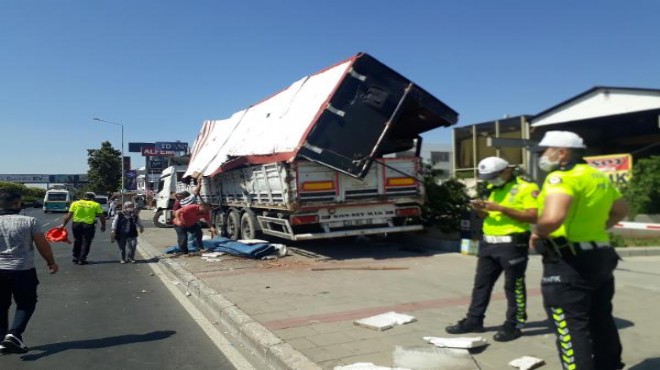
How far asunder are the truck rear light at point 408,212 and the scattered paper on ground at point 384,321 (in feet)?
17.7

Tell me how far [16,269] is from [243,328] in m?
2.28

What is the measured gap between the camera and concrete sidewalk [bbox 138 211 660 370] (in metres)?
4.55

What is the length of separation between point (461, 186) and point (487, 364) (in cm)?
821

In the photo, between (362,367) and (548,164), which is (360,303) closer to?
(362,367)

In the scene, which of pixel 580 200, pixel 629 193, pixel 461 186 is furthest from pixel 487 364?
pixel 629 193

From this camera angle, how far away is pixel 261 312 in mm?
6129

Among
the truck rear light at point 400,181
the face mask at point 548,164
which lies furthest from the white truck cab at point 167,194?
the face mask at point 548,164

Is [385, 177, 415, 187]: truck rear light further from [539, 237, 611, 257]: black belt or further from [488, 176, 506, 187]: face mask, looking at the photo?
[539, 237, 611, 257]: black belt

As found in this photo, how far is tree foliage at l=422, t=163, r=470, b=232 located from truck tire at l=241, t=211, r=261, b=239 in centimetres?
391

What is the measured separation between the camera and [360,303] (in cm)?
649

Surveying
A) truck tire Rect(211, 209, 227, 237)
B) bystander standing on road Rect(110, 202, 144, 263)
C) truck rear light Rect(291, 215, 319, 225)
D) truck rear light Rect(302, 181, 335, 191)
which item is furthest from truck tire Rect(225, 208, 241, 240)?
truck rear light Rect(302, 181, 335, 191)

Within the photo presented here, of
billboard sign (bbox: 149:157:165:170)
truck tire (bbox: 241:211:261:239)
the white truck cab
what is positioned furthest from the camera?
billboard sign (bbox: 149:157:165:170)

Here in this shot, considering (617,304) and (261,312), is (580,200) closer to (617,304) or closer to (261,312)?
(617,304)

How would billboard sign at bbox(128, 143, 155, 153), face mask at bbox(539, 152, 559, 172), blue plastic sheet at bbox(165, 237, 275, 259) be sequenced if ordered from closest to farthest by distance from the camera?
1. face mask at bbox(539, 152, 559, 172)
2. blue plastic sheet at bbox(165, 237, 275, 259)
3. billboard sign at bbox(128, 143, 155, 153)
